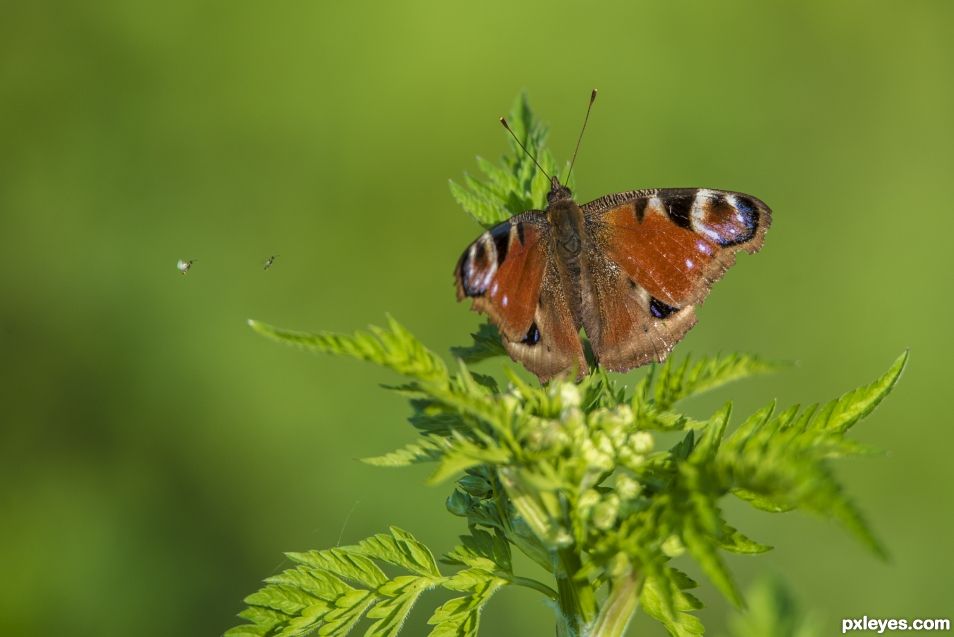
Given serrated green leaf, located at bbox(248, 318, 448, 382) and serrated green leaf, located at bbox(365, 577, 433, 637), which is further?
serrated green leaf, located at bbox(365, 577, 433, 637)

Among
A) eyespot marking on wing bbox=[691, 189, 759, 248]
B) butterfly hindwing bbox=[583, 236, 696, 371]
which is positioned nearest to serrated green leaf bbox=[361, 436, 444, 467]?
butterfly hindwing bbox=[583, 236, 696, 371]

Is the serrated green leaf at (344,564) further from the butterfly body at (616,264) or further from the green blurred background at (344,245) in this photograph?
the green blurred background at (344,245)

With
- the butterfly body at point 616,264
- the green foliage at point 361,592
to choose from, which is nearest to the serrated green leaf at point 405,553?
the green foliage at point 361,592

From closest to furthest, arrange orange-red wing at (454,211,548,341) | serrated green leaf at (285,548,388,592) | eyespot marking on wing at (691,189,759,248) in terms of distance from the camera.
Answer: serrated green leaf at (285,548,388,592), orange-red wing at (454,211,548,341), eyespot marking on wing at (691,189,759,248)

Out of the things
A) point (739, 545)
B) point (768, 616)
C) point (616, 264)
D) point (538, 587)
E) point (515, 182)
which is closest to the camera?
point (768, 616)

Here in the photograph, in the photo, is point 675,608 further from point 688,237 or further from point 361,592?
point 688,237

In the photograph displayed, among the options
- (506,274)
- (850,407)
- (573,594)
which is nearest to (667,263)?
(506,274)

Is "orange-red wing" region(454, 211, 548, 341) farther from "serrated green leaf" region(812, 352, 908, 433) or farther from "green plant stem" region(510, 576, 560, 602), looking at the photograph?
"serrated green leaf" region(812, 352, 908, 433)
